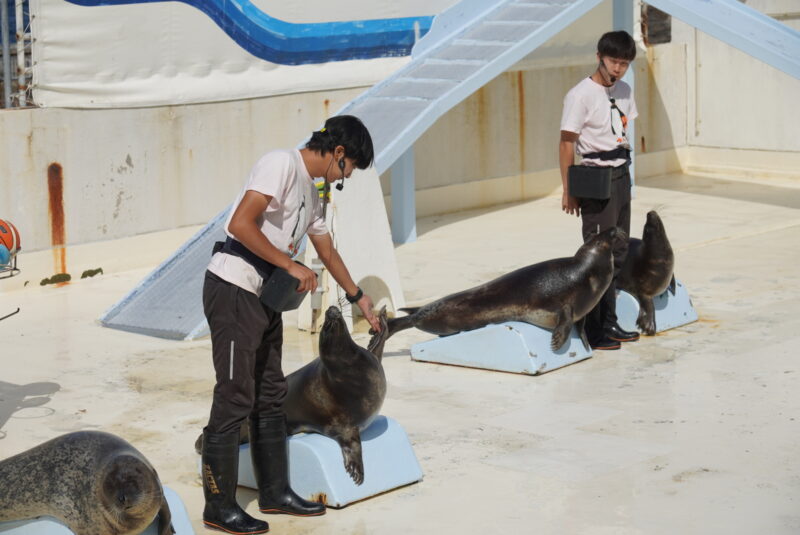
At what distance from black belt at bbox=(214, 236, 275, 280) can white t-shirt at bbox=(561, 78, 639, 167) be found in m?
3.30

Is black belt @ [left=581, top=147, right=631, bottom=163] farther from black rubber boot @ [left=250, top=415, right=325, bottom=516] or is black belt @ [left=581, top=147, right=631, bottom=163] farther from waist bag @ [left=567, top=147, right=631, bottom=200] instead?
black rubber boot @ [left=250, top=415, right=325, bottom=516]

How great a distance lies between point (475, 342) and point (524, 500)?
2.33m

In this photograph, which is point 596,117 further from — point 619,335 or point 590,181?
point 619,335

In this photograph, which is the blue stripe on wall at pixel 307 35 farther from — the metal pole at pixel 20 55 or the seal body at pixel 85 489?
the seal body at pixel 85 489

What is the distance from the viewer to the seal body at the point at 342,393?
5.49m

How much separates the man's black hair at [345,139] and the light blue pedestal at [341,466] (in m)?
1.27

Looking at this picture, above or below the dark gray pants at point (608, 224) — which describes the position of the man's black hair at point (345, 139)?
above

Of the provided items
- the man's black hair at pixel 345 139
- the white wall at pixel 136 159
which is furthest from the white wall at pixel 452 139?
the man's black hair at pixel 345 139

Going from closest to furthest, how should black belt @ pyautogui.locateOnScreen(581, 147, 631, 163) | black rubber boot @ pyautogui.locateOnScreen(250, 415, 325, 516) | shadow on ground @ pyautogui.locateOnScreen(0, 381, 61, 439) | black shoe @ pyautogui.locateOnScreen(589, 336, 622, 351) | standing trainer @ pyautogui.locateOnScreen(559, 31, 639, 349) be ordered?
black rubber boot @ pyautogui.locateOnScreen(250, 415, 325, 516), shadow on ground @ pyautogui.locateOnScreen(0, 381, 61, 439), standing trainer @ pyautogui.locateOnScreen(559, 31, 639, 349), black belt @ pyautogui.locateOnScreen(581, 147, 631, 163), black shoe @ pyautogui.locateOnScreen(589, 336, 622, 351)

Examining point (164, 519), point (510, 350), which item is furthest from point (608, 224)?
point (164, 519)

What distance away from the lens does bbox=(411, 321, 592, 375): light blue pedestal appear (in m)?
7.61

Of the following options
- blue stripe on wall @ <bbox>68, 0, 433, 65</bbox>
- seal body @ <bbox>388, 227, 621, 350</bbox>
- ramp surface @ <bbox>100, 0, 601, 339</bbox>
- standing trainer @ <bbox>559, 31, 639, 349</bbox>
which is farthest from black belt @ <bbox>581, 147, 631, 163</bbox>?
blue stripe on wall @ <bbox>68, 0, 433, 65</bbox>

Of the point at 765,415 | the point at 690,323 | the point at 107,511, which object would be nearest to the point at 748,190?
the point at 690,323

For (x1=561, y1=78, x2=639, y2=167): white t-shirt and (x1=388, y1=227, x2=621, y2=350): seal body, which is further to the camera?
(x1=561, y1=78, x2=639, y2=167): white t-shirt
